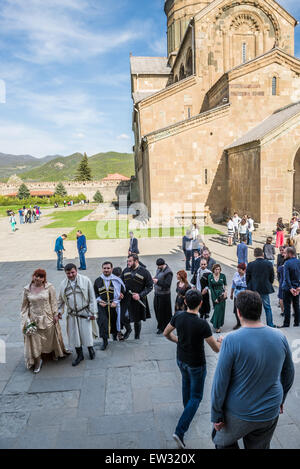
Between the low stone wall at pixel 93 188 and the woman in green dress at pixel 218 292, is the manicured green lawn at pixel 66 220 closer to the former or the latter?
the woman in green dress at pixel 218 292

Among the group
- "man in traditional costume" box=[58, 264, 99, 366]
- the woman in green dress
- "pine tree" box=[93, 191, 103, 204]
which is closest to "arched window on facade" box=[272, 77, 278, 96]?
the woman in green dress

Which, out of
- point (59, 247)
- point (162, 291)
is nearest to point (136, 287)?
point (162, 291)

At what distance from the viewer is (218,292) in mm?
6047

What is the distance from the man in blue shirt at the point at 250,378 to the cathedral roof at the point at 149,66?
3368 centimetres

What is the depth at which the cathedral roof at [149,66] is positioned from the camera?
32.2 meters

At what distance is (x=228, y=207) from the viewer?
2128 cm

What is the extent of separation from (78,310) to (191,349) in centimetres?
229

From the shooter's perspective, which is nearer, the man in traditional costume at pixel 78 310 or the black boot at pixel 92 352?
the man in traditional costume at pixel 78 310

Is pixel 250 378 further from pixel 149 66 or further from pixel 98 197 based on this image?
pixel 98 197

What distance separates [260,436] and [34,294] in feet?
11.6

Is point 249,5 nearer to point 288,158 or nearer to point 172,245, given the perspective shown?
point 288,158

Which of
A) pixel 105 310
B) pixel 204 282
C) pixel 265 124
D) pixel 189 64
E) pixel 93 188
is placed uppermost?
pixel 189 64

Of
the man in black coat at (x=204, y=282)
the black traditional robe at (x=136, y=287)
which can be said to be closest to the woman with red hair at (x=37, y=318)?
the black traditional robe at (x=136, y=287)
